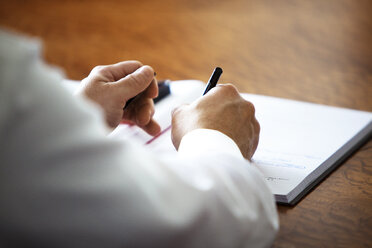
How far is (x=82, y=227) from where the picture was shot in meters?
0.44

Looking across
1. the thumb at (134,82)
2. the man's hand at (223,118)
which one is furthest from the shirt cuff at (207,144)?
the thumb at (134,82)

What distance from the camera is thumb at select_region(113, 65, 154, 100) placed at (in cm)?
89

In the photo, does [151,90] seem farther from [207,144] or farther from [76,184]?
[76,184]

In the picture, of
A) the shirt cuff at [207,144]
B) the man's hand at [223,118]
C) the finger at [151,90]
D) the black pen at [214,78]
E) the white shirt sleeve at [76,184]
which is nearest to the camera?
the white shirt sleeve at [76,184]

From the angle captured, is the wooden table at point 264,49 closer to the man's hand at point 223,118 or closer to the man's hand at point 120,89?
the man's hand at point 223,118

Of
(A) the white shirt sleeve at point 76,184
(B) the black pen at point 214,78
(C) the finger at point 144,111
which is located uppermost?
(A) the white shirt sleeve at point 76,184

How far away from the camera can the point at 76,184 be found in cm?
43

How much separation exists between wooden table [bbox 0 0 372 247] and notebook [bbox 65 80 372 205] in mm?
21

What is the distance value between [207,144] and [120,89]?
0.32 meters

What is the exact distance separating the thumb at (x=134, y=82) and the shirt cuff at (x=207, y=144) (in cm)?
26

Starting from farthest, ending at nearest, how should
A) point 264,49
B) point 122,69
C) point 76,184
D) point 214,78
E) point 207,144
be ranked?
point 264,49
point 122,69
point 214,78
point 207,144
point 76,184

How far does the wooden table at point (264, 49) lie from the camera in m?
0.70

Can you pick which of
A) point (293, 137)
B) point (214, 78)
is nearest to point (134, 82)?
point (214, 78)

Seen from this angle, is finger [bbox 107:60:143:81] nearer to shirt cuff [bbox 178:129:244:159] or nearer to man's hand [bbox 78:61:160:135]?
man's hand [bbox 78:61:160:135]
